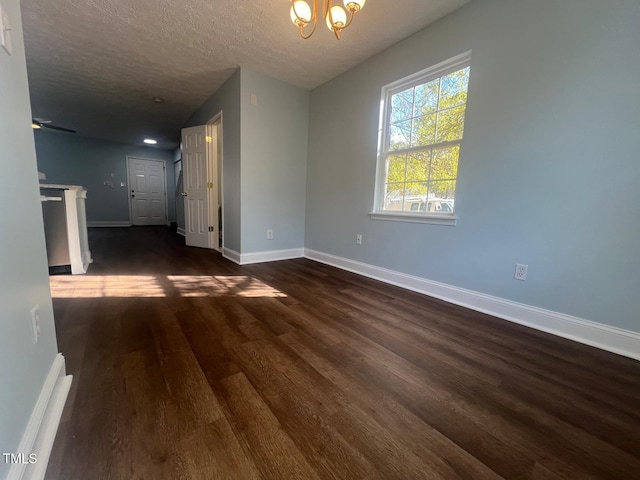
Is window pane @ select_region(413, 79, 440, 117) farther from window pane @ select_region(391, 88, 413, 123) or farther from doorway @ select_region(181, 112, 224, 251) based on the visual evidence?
doorway @ select_region(181, 112, 224, 251)

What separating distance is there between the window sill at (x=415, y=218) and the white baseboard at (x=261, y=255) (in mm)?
1467

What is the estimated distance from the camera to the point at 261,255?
3.56 meters

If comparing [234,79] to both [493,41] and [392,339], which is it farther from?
[392,339]

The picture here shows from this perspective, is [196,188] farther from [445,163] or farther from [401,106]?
[445,163]

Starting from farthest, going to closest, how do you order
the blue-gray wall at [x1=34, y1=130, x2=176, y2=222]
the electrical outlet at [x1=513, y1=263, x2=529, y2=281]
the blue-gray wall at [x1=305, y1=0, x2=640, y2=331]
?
the blue-gray wall at [x1=34, y1=130, x2=176, y2=222], the electrical outlet at [x1=513, y1=263, x2=529, y2=281], the blue-gray wall at [x1=305, y1=0, x2=640, y2=331]

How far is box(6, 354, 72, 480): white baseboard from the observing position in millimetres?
674

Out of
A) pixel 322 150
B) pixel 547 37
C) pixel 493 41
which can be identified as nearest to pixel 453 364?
pixel 547 37

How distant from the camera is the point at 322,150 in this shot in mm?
3561

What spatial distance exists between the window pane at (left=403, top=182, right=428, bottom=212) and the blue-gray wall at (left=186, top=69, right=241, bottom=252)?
2096mm

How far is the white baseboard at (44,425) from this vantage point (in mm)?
674

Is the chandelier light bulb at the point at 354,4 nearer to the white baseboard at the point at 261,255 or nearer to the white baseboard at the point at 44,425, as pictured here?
the white baseboard at the point at 44,425

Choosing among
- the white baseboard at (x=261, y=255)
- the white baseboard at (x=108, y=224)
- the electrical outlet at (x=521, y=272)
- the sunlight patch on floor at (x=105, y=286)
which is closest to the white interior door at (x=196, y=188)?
the white baseboard at (x=261, y=255)

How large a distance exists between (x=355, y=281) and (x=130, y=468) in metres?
2.26

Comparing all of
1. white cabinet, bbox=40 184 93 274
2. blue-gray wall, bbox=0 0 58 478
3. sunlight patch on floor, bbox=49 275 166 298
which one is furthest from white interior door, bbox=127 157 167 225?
blue-gray wall, bbox=0 0 58 478
